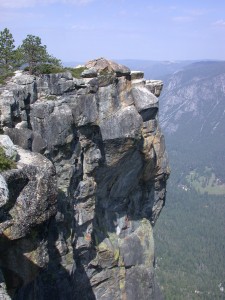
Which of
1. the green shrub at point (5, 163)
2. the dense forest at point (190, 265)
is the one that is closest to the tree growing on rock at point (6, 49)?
the green shrub at point (5, 163)

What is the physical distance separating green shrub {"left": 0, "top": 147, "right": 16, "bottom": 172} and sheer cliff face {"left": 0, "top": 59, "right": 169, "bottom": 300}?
5291 mm

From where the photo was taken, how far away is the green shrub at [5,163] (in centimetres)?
1867

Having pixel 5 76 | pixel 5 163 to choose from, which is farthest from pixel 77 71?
pixel 5 163

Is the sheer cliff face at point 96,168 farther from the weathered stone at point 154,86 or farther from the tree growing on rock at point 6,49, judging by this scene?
the tree growing on rock at point 6,49

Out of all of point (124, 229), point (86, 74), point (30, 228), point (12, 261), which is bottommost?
point (124, 229)

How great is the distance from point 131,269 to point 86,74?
1898 cm

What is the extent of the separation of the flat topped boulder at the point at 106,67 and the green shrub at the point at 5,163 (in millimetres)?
15734

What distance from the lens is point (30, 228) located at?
18.9 metres

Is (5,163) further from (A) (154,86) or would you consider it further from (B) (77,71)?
(A) (154,86)

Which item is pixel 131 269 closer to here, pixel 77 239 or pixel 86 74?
pixel 77 239

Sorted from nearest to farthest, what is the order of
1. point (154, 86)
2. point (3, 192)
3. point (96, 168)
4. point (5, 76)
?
point (3, 192), point (5, 76), point (96, 168), point (154, 86)

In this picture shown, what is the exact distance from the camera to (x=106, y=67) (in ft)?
109

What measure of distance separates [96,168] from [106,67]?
896 centimetres

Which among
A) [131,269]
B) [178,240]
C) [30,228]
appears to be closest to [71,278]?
[131,269]
